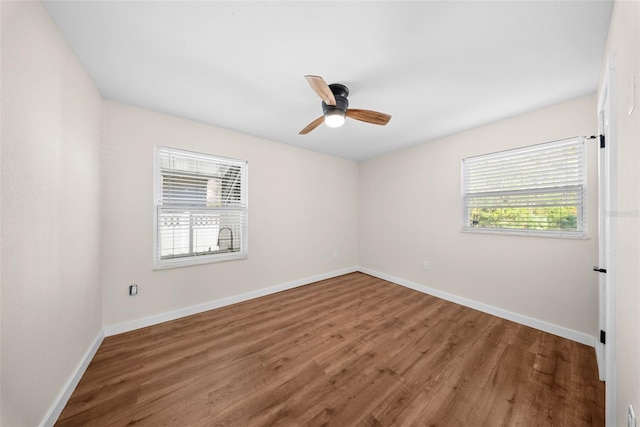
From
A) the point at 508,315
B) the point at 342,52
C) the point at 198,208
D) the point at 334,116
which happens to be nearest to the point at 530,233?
the point at 508,315

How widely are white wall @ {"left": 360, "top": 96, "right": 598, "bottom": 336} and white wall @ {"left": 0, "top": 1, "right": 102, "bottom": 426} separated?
3933 mm

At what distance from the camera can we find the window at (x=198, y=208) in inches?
99.0

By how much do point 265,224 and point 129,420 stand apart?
233 centimetres

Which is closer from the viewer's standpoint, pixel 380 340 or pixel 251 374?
pixel 251 374

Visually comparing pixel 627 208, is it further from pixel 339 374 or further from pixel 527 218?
pixel 339 374

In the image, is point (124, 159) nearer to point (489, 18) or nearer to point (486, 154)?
point (489, 18)

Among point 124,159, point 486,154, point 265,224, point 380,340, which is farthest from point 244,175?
point 486,154

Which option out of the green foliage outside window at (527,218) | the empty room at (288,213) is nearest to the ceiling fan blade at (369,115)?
the empty room at (288,213)

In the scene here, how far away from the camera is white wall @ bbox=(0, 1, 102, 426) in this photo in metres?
0.99

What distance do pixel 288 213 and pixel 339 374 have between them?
2409 mm

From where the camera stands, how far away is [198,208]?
8.91 ft

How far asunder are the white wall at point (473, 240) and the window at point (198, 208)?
2540 mm

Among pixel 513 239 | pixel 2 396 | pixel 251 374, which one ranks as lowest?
pixel 251 374

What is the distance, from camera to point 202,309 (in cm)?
272
